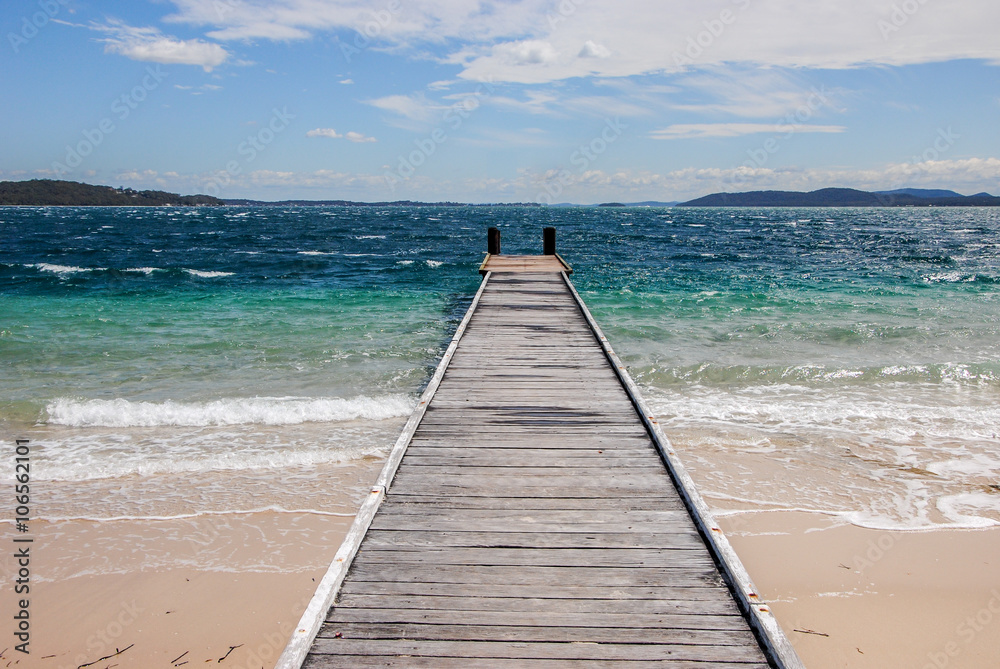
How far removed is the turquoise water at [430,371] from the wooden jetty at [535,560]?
6.94 ft

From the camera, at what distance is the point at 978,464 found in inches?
278

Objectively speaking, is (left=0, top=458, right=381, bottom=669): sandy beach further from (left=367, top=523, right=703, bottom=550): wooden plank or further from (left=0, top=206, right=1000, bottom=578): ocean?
(left=367, top=523, right=703, bottom=550): wooden plank

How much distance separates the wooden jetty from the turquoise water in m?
2.12

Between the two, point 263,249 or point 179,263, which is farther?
point 263,249

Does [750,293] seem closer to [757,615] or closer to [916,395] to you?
[916,395]

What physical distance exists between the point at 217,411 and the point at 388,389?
268 centimetres

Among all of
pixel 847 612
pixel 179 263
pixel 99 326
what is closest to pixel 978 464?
pixel 847 612

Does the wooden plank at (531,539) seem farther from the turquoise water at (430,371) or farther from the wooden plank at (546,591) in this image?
the turquoise water at (430,371)

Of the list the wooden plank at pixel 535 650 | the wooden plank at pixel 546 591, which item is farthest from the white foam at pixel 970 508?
the wooden plank at pixel 535 650

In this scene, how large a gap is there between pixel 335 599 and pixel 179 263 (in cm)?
3102

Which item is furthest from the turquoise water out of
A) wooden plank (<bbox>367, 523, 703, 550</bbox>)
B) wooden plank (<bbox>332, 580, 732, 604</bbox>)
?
wooden plank (<bbox>332, 580, 732, 604</bbox>)

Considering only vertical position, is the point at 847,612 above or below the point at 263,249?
below

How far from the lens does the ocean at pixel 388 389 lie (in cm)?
641

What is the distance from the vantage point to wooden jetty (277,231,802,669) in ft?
9.52
